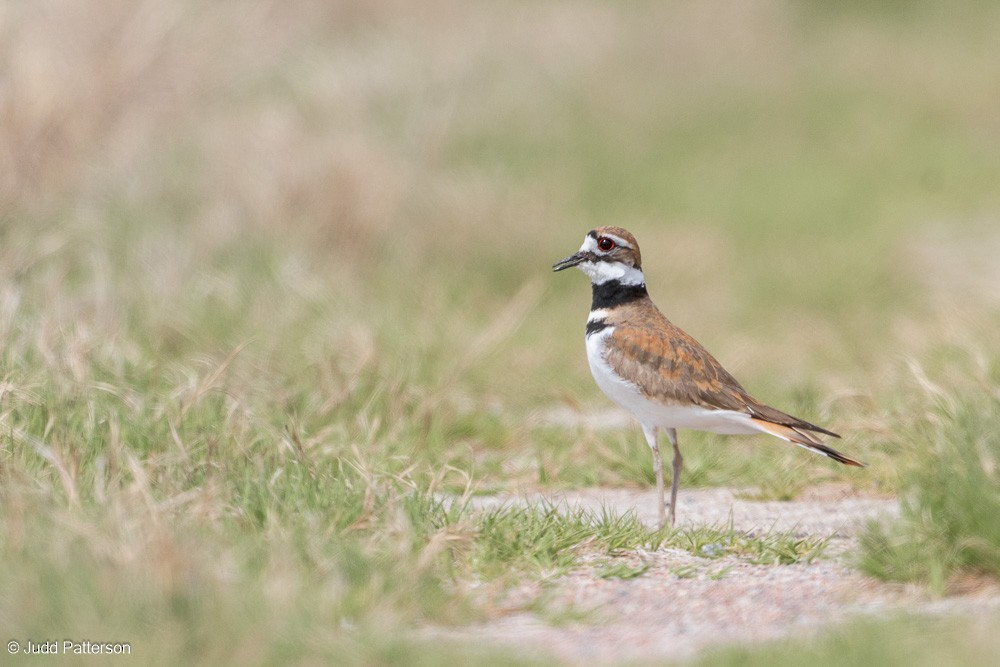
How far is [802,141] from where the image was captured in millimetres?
15531

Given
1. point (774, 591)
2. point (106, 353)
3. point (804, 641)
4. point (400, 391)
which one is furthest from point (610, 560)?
point (106, 353)

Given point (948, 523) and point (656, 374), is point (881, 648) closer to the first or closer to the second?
point (948, 523)

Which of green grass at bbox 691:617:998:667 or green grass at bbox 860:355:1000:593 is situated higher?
green grass at bbox 860:355:1000:593

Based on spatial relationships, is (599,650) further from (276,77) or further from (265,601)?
(276,77)

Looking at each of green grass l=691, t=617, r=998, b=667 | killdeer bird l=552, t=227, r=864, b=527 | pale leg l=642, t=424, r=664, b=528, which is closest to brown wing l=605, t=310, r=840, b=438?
killdeer bird l=552, t=227, r=864, b=527

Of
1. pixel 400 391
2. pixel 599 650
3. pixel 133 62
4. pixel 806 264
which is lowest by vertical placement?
pixel 599 650

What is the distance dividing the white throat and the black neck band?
0.02 m

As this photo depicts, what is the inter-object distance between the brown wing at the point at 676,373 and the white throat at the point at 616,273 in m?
0.28

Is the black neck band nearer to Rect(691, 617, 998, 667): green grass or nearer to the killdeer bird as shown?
the killdeer bird

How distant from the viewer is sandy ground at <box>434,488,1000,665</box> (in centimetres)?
428

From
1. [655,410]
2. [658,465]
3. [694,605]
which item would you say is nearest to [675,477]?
[658,465]

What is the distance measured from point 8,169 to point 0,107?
435 mm

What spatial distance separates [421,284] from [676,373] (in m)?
5.18

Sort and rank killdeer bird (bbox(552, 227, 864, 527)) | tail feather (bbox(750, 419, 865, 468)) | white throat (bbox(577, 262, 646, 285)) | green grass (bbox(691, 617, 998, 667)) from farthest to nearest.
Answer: white throat (bbox(577, 262, 646, 285)) → killdeer bird (bbox(552, 227, 864, 527)) → tail feather (bbox(750, 419, 865, 468)) → green grass (bbox(691, 617, 998, 667))
